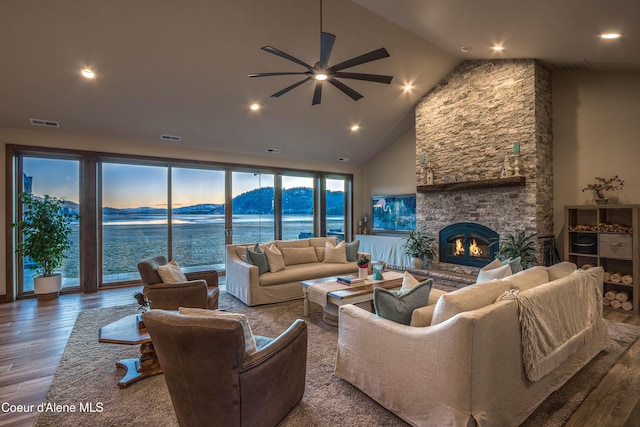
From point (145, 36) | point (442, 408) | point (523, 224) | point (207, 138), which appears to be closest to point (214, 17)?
point (145, 36)

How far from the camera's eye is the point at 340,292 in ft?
12.4

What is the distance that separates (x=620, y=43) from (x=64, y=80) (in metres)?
7.19

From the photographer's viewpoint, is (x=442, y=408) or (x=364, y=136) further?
(x=364, y=136)

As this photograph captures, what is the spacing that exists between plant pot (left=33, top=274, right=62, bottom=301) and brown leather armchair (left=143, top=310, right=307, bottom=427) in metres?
4.79

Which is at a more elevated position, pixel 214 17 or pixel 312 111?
pixel 214 17

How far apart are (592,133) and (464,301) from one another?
4.97 m

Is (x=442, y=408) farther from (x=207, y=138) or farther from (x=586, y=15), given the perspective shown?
(x=207, y=138)

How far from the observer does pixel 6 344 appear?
3404 mm

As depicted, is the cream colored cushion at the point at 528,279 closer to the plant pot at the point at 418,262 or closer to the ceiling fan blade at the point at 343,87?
the ceiling fan blade at the point at 343,87

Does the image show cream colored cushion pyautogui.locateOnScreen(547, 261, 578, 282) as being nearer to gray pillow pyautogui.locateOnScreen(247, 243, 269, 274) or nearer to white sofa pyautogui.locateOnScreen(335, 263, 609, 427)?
white sofa pyautogui.locateOnScreen(335, 263, 609, 427)

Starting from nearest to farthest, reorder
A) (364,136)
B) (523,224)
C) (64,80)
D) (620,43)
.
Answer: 1. (620,43)
2. (64,80)
3. (523,224)
4. (364,136)

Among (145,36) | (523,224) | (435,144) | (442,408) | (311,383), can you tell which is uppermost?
(145,36)

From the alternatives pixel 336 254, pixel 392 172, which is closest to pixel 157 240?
pixel 336 254

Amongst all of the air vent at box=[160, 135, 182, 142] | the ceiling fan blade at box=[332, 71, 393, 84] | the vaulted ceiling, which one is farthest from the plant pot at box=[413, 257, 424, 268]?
the air vent at box=[160, 135, 182, 142]
